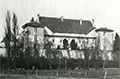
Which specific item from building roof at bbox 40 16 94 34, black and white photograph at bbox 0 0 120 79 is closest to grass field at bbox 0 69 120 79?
black and white photograph at bbox 0 0 120 79

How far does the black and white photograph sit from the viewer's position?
11.7 metres

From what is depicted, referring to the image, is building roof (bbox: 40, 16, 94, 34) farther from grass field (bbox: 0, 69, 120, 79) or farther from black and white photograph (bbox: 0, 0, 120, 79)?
grass field (bbox: 0, 69, 120, 79)

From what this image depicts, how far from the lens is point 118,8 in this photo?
36.6ft

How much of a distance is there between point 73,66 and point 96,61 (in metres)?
2.20

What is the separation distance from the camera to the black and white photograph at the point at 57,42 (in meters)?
11.7

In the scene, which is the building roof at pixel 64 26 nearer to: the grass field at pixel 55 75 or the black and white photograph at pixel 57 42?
the black and white photograph at pixel 57 42

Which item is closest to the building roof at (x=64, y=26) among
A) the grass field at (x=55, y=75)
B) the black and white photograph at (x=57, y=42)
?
the black and white photograph at (x=57, y=42)

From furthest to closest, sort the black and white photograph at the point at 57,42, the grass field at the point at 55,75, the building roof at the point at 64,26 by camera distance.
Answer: the building roof at the point at 64,26
the grass field at the point at 55,75
the black and white photograph at the point at 57,42

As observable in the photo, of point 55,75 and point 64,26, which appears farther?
point 64,26

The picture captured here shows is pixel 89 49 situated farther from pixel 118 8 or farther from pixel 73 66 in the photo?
pixel 118 8

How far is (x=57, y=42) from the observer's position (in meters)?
39.9

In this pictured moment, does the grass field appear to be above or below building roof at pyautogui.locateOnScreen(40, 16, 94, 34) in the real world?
below

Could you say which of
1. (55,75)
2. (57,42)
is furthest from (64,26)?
(55,75)

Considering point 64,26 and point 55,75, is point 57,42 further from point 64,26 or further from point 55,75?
point 55,75
